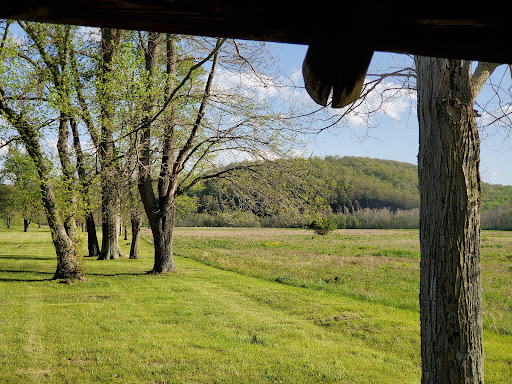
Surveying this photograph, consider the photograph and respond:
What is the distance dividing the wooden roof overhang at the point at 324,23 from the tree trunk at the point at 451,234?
118 inches

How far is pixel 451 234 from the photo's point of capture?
4266mm

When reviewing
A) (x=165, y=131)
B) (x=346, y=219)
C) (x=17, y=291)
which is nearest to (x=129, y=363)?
(x=17, y=291)

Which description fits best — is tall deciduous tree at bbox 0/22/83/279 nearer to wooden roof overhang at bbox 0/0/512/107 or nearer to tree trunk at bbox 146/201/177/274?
tree trunk at bbox 146/201/177/274

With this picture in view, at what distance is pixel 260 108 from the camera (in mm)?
15242

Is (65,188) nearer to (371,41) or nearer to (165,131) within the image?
(165,131)

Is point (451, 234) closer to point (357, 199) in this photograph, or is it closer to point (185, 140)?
point (185, 140)

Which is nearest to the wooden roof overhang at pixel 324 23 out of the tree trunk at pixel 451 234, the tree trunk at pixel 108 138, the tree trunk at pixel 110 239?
the tree trunk at pixel 451 234

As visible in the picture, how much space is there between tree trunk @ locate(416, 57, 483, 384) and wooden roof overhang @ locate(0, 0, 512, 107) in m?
2.99

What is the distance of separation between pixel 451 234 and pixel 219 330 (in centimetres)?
575

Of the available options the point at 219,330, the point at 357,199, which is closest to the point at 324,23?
the point at 219,330

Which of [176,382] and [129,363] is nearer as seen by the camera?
[176,382]

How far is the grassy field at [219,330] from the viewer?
6.43 metres

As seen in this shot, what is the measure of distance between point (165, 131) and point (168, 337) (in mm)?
8526

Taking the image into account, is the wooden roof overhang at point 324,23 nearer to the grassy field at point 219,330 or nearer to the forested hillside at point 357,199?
the grassy field at point 219,330
